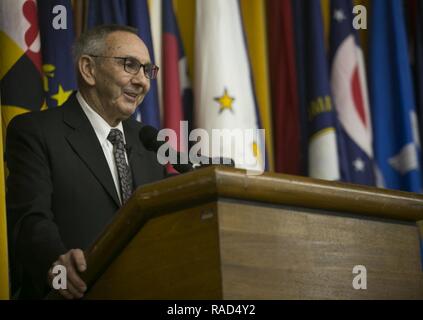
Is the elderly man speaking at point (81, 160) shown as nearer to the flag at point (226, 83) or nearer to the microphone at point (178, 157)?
the microphone at point (178, 157)

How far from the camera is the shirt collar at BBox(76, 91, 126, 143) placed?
108 inches

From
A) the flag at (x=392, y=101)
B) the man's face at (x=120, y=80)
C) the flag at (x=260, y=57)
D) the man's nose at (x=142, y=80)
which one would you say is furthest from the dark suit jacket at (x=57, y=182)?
the flag at (x=392, y=101)

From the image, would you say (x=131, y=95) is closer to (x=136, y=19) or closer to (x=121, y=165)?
(x=121, y=165)

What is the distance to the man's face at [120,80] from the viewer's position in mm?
2822

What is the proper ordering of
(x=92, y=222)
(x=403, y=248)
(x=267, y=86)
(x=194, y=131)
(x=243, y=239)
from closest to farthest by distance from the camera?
(x=243, y=239) < (x=403, y=248) < (x=92, y=222) < (x=194, y=131) < (x=267, y=86)

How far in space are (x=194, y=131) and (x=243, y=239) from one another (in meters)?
2.36

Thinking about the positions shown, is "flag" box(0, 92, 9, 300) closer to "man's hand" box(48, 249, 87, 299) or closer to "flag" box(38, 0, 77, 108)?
"flag" box(38, 0, 77, 108)

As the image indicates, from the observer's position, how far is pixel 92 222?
2539 mm

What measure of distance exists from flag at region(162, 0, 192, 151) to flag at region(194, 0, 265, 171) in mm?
79

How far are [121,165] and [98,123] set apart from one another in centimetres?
22

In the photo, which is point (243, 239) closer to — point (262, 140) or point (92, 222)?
point (92, 222)

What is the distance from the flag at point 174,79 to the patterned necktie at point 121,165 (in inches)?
39.4
